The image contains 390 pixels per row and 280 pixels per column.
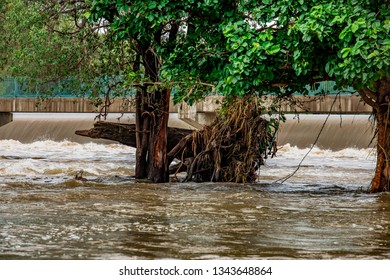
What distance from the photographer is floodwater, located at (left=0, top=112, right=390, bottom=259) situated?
11.1m

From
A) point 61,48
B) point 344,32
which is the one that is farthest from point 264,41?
point 61,48

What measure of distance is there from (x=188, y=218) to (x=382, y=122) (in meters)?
5.24

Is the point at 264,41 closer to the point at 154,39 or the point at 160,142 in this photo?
the point at 154,39

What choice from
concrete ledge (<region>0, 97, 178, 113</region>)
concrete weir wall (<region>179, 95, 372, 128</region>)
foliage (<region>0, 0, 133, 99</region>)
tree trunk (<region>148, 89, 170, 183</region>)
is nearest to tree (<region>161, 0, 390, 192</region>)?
tree trunk (<region>148, 89, 170, 183</region>)

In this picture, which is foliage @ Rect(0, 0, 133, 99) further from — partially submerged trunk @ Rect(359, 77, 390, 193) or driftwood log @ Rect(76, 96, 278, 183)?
partially submerged trunk @ Rect(359, 77, 390, 193)

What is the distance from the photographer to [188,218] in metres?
14.4

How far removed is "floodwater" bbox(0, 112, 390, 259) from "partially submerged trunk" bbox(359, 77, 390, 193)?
0.49 m

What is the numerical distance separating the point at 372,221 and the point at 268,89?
5.12 metres

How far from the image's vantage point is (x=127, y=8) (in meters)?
17.2

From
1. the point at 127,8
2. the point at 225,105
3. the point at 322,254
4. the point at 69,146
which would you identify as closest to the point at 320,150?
the point at 69,146

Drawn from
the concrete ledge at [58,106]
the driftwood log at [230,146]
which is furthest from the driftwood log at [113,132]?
the concrete ledge at [58,106]

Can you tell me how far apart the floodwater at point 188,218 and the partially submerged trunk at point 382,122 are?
0.49 meters

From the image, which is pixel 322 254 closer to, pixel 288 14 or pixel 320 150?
pixel 288 14

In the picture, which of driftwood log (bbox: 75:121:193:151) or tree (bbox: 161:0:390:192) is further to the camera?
driftwood log (bbox: 75:121:193:151)
